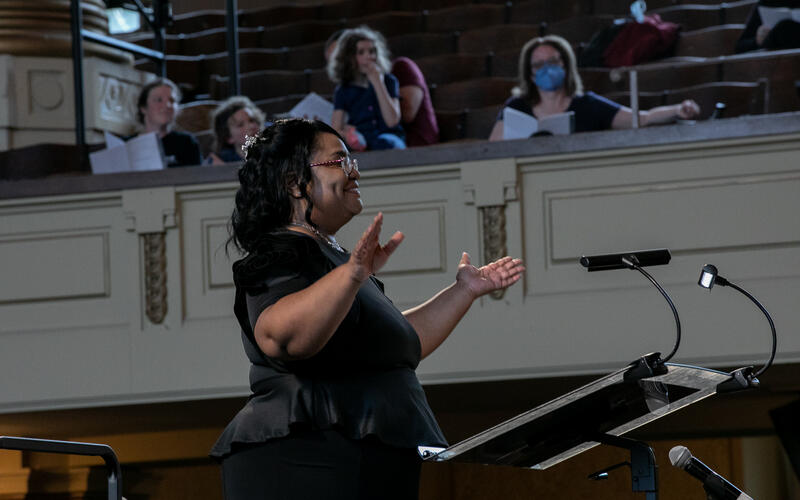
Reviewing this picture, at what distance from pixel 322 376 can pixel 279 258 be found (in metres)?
0.17

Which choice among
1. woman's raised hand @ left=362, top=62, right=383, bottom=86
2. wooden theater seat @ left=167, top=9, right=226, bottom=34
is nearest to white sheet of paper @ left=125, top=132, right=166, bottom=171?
woman's raised hand @ left=362, top=62, right=383, bottom=86

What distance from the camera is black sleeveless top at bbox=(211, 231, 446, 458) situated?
5.42 ft

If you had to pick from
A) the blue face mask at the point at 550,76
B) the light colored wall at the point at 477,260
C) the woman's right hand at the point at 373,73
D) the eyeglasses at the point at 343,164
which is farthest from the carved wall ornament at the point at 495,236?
the eyeglasses at the point at 343,164

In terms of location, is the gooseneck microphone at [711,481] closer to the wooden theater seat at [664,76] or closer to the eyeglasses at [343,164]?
the eyeglasses at [343,164]

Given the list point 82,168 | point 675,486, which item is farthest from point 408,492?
point 82,168

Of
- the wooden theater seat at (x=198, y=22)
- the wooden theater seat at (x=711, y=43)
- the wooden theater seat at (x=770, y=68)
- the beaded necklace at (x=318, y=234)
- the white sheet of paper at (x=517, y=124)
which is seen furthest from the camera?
the wooden theater seat at (x=198, y=22)

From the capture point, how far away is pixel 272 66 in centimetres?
703

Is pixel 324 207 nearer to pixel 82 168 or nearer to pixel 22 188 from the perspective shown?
pixel 22 188

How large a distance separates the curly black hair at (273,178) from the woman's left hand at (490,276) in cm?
32

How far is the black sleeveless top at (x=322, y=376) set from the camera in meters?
1.65

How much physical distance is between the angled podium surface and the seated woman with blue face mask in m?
2.53

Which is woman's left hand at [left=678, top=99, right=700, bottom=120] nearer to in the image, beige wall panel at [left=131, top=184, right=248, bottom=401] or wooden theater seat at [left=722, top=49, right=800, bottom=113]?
wooden theater seat at [left=722, top=49, right=800, bottom=113]

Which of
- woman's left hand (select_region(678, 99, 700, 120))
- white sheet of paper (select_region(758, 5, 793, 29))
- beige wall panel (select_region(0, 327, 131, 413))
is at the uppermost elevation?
white sheet of paper (select_region(758, 5, 793, 29))

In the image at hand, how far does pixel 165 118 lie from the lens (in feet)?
15.3
